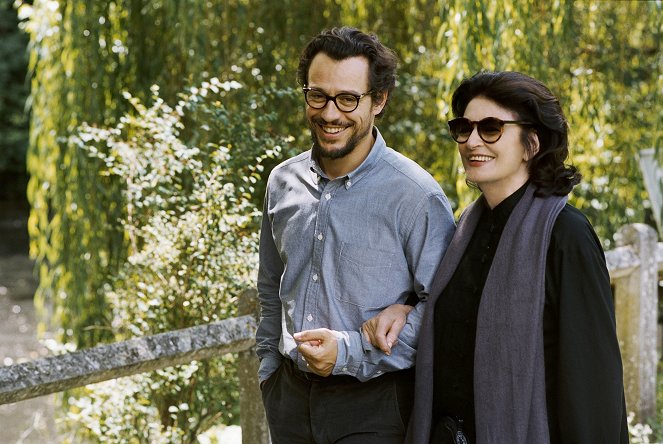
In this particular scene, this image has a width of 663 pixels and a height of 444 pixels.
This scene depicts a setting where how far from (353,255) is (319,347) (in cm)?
23

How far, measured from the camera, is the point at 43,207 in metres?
5.88

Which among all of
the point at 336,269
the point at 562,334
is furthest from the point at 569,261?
the point at 336,269

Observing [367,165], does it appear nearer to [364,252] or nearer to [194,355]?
[364,252]

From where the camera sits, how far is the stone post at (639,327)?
5.32 metres

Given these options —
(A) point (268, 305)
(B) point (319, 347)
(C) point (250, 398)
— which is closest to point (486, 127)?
(B) point (319, 347)

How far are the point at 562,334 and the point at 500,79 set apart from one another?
21.4 inches

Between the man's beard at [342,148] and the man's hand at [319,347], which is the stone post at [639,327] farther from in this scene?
the man's hand at [319,347]

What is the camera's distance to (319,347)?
232 centimetres

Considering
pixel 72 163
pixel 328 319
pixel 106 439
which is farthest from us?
pixel 72 163

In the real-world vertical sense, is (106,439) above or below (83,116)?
below

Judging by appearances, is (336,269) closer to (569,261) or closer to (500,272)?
(500,272)

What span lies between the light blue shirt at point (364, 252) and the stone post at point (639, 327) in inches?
123

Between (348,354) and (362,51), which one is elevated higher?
(362,51)

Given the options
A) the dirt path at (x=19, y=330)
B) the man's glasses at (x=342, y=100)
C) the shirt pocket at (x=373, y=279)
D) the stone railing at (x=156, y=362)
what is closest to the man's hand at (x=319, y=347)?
the shirt pocket at (x=373, y=279)
